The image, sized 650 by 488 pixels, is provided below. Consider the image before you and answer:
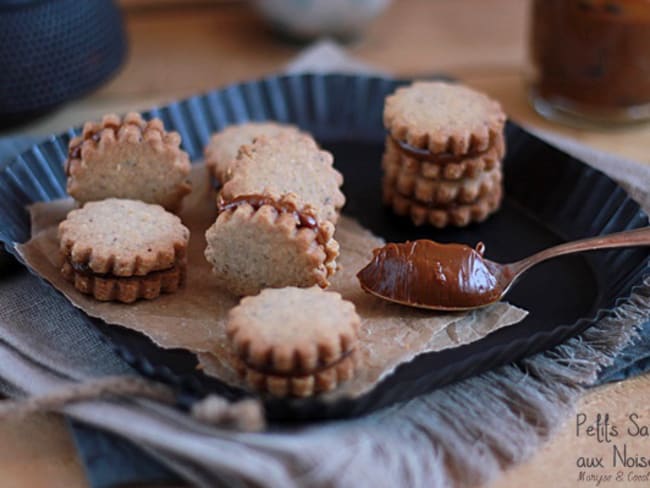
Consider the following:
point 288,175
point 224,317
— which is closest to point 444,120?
point 288,175

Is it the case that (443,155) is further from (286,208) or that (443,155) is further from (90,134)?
(90,134)

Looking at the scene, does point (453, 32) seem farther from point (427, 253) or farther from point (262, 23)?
point (427, 253)

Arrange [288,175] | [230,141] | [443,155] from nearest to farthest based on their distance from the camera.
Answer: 1. [288,175]
2. [443,155]
3. [230,141]

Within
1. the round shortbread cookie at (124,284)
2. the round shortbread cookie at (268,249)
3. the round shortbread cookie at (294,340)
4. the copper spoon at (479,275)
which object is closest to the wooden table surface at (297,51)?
the copper spoon at (479,275)

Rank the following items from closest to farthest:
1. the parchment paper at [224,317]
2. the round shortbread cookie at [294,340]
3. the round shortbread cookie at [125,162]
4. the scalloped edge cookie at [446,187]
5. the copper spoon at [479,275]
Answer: the round shortbread cookie at [294,340] → the parchment paper at [224,317] → the copper spoon at [479,275] → the round shortbread cookie at [125,162] → the scalloped edge cookie at [446,187]

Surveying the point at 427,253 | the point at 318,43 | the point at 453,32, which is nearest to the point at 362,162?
the point at 427,253

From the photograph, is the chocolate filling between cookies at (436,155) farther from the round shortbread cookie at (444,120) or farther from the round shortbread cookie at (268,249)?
the round shortbread cookie at (268,249)
